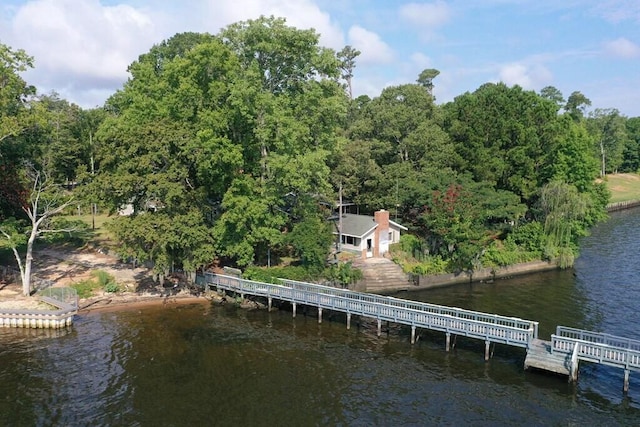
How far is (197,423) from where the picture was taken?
23359mm

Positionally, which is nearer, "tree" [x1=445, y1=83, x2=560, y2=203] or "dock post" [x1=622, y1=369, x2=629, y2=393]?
"dock post" [x1=622, y1=369, x2=629, y2=393]

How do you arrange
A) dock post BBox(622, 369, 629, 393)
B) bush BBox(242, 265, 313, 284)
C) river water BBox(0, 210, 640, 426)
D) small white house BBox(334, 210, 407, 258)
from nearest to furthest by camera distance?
river water BBox(0, 210, 640, 426), dock post BBox(622, 369, 629, 393), bush BBox(242, 265, 313, 284), small white house BBox(334, 210, 407, 258)

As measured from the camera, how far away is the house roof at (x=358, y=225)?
168ft

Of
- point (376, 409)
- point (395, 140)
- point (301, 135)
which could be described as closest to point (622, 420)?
point (376, 409)

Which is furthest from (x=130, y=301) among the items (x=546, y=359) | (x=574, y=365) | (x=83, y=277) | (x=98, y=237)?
(x=574, y=365)

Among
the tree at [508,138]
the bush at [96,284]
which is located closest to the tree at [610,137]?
the tree at [508,138]

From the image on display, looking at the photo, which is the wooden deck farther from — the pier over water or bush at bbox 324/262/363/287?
bush at bbox 324/262/363/287

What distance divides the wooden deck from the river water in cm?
65

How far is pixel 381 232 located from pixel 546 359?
25682mm

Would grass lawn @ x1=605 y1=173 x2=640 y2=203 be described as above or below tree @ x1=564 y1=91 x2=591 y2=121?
below

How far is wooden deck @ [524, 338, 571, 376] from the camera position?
27406mm

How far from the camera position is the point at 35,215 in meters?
38.7

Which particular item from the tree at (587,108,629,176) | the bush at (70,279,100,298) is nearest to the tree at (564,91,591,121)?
the tree at (587,108,629,176)

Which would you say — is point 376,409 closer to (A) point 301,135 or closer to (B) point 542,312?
(B) point 542,312
